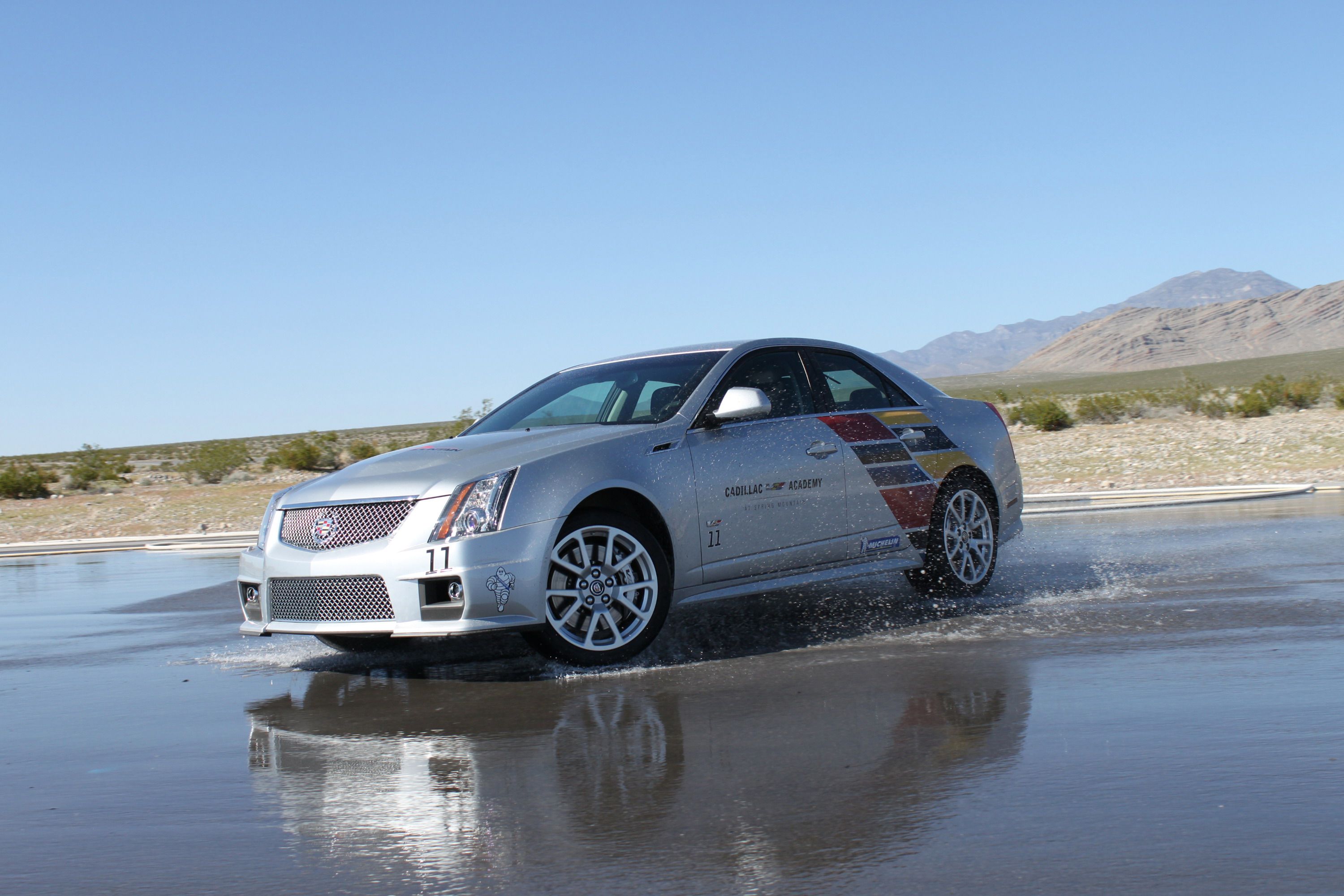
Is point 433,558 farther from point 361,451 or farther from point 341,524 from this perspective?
point 361,451

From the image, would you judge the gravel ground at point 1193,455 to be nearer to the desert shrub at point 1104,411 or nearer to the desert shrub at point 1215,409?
the desert shrub at point 1215,409

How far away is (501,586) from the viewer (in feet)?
20.8

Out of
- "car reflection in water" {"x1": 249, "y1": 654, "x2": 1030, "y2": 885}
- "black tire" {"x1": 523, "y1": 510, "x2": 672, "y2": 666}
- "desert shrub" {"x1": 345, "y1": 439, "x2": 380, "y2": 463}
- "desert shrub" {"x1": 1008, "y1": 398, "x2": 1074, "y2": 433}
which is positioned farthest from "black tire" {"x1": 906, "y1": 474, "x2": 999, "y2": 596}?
"desert shrub" {"x1": 345, "y1": 439, "x2": 380, "y2": 463}

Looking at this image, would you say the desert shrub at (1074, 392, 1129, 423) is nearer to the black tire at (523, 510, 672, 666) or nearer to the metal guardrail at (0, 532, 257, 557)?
the metal guardrail at (0, 532, 257, 557)

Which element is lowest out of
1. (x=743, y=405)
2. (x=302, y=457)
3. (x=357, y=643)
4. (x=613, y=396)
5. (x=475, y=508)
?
(x=357, y=643)

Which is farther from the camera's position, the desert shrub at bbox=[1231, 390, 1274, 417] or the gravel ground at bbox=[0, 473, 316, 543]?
the desert shrub at bbox=[1231, 390, 1274, 417]

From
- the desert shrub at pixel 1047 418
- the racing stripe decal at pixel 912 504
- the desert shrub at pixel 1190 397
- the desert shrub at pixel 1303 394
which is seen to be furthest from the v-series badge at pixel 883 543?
the desert shrub at pixel 1303 394

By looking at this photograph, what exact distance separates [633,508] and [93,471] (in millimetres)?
38116

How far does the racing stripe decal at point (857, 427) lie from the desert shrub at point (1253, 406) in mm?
31161

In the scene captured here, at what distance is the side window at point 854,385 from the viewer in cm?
845

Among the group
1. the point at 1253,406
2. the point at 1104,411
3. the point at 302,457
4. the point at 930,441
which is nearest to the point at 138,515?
the point at 302,457

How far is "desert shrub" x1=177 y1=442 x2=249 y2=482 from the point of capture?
139 ft

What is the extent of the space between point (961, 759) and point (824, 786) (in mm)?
574

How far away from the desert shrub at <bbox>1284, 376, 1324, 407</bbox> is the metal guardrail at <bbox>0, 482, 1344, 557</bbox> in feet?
77.9
